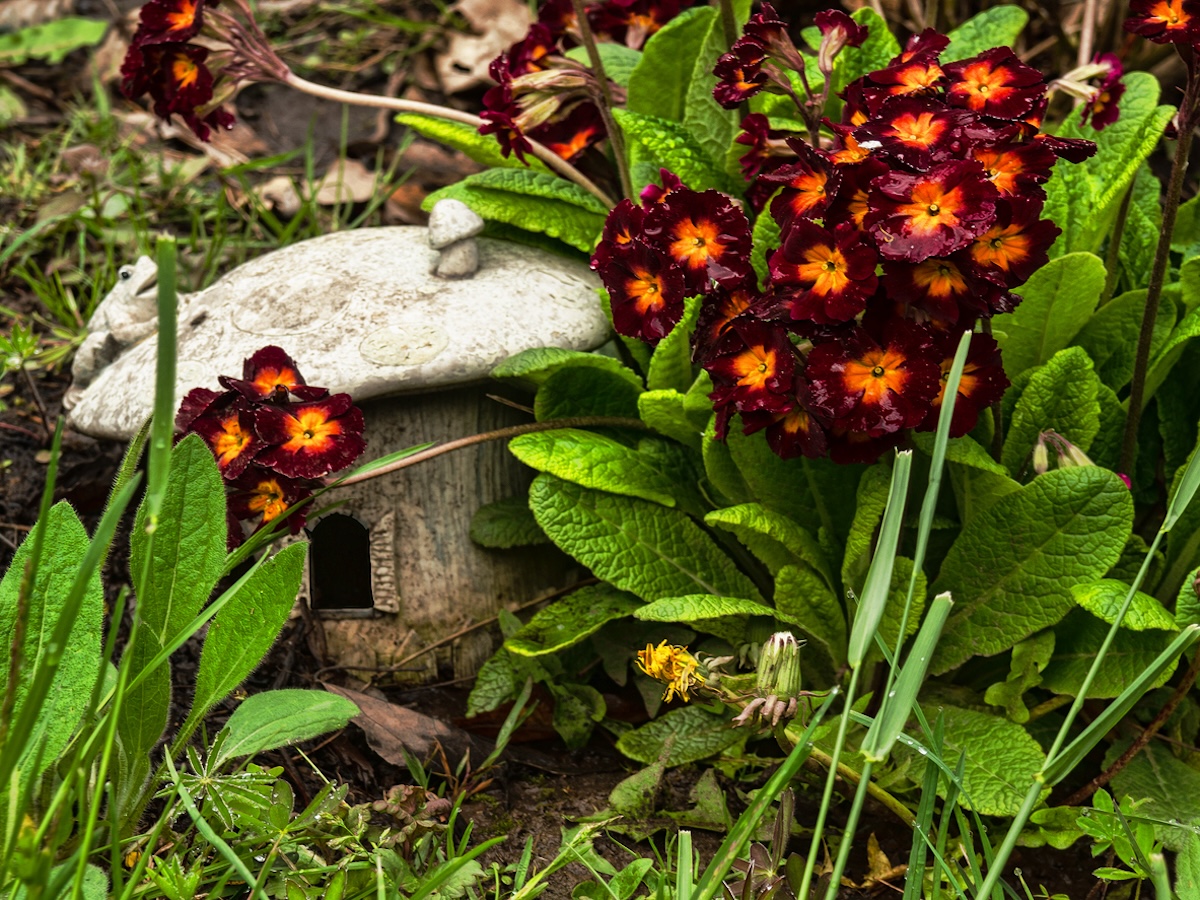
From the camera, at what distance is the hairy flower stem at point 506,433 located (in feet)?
6.41

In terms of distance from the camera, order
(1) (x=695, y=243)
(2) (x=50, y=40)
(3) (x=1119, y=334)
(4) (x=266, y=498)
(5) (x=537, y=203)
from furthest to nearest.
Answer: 1. (2) (x=50, y=40)
2. (5) (x=537, y=203)
3. (3) (x=1119, y=334)
4. (4) (x=266, y=498)
5. (1) (x=695, y=243)

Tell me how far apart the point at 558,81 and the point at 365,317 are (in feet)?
1.76

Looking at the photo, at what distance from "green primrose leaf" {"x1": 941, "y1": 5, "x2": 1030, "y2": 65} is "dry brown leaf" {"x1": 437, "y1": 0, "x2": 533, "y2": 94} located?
1659 mm

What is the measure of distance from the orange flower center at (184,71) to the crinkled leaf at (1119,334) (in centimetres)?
167

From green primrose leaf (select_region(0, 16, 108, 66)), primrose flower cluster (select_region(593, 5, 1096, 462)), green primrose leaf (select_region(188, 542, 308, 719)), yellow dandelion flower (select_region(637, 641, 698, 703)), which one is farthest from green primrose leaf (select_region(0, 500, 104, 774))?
green primrose leaf (select_region(0, 16, 108, 66))

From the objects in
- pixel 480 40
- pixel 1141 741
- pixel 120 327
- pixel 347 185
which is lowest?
pixel 1141 741

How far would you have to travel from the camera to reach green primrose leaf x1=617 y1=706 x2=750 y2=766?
197cm

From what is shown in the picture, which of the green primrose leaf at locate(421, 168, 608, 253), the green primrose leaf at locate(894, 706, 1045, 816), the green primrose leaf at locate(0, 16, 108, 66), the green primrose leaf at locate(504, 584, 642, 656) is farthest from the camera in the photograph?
the green primrose leaf at locate(0, 16, 108, 66)

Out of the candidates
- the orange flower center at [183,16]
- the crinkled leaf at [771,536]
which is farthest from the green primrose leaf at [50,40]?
the crinkled leaf at [771,536]

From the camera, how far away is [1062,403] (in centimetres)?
194

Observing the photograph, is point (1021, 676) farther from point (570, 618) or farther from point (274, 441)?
point (274, 441)

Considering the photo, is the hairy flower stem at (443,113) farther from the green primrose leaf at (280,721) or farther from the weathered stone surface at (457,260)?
the green primrose leaf at (280,721)

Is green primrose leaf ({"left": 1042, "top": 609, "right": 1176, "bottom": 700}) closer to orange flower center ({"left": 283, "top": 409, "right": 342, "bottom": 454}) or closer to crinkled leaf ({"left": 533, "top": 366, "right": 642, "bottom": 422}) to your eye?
crinkled leaf ({"left": 533, "top": 366, "right": 642, "bottom": 422})

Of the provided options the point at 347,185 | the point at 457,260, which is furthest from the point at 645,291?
the point at 347,185
